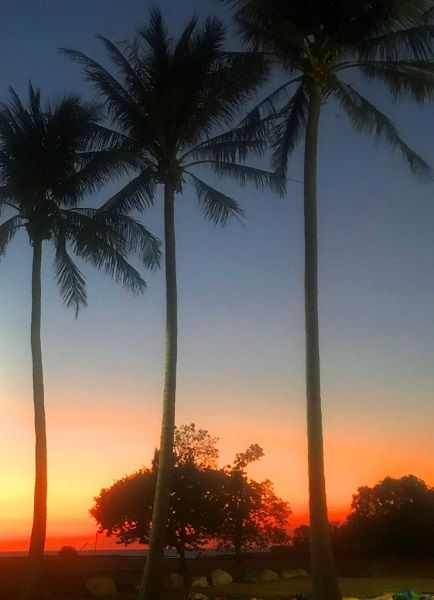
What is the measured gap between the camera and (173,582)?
28.1 m

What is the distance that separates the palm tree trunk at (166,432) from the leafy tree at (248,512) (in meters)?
21.1

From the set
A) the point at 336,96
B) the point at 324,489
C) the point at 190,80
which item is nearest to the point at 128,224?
the point at 190,80

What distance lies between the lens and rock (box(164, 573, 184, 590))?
2770 cm

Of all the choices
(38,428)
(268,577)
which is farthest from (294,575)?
(38,428)

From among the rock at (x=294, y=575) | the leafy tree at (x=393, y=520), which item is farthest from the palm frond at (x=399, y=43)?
the leafy tree at (x=393, y=520)

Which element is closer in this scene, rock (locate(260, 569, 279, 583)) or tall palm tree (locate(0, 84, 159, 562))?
tall palm tree (locate(0, 84, 159, 562))

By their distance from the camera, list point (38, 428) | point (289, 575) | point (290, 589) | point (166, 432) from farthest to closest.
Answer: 1. point (289, 575)
2. point (290, 589)
3. point (38, 428)
4. point (166, 432)

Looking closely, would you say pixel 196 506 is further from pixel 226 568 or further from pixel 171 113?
pixel 171 113

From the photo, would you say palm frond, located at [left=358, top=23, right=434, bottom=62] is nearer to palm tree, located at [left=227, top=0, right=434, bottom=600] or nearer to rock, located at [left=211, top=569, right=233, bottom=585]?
palm tree, located at [left=227, top=0, right=434, bottom=600]

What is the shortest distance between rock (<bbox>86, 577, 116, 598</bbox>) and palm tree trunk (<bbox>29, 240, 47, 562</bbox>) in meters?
4.21

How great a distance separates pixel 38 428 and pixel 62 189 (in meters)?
7.25

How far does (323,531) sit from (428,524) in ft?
119

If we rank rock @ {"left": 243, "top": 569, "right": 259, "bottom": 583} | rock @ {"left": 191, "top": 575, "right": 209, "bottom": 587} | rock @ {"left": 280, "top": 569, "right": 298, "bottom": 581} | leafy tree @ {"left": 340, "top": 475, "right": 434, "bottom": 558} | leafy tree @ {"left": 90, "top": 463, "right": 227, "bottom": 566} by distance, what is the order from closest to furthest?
rock @ {"left": 191, "top": 575, "right": 209, "bottom": 587} < rock @ {"left": 243, "top": 569, "right": 259, "bottom": 583} < rock @ {"left": 280, "top": 569, "right": 298, "bottom": 581} < leafy tree @ {"left": 90, "top": 463, "right": 227, "bottom": 566} < leafy tree @ {"left": 340, "top": 475, "right": 434, "bottom": 558}

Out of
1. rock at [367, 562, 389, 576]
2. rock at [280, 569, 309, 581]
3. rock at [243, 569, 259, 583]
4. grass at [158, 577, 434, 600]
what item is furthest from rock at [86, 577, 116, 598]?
rock at [367, 562, 389, 576]
